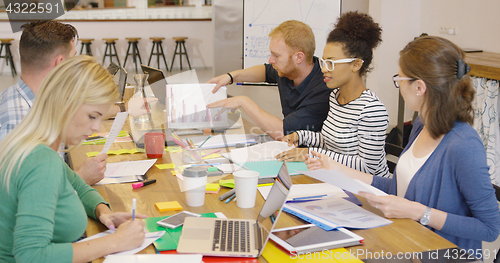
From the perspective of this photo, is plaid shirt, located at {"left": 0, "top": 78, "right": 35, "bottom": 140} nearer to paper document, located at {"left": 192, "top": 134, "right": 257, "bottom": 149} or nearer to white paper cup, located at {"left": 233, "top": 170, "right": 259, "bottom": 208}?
paper document, located at {"left": 192, "top": 134, "right": 257, "bottom": 149}

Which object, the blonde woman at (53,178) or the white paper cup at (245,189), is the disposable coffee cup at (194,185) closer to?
the white paper cup at (245,189)

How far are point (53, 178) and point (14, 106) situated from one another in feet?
3.05

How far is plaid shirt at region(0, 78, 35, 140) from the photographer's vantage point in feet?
5.34

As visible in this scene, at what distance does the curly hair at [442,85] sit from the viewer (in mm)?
1285

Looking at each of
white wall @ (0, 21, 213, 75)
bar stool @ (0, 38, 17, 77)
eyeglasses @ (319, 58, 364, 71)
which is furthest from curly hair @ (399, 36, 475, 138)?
bar stool @ (0, 38, 17, 77)

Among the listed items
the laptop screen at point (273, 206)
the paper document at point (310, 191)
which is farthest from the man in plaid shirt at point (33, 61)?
the laptop screen at point (273, 206)

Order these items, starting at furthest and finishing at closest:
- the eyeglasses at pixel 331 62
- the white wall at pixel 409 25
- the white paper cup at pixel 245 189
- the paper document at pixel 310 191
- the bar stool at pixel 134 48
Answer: the bar stool at pixel 134 48 → the white wall at pixel 409 25 → the eyeglasses at pixel 331 62 → the paper document at pixel 310 191 → the white paper cup at pixel 245 189

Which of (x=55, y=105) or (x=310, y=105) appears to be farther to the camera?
(x=310, y=105)

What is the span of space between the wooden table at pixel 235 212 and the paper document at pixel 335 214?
3 centimetres

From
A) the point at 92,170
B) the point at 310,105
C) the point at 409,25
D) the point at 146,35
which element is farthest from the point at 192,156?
the point at 146,35

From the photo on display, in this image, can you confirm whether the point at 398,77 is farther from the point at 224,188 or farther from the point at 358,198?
the point at 224,188

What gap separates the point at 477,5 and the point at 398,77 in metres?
3.10

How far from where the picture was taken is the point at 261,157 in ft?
5.84

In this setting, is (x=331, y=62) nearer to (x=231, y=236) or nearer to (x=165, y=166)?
(x=165, y=166)
